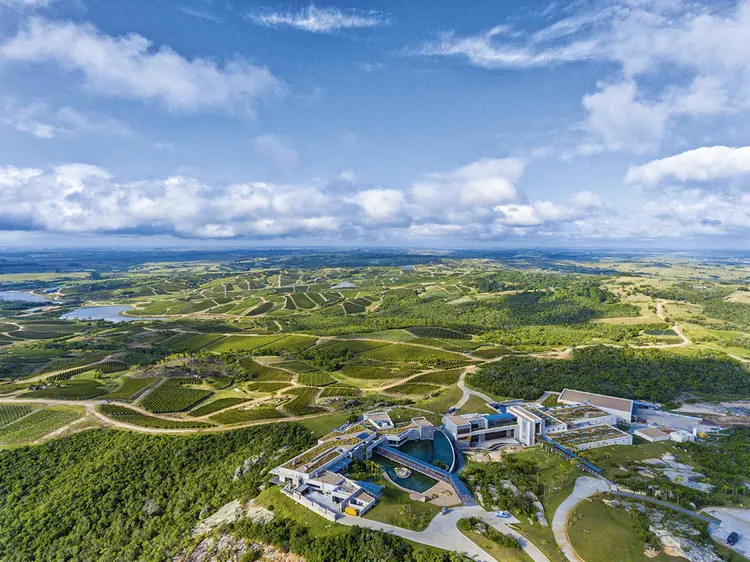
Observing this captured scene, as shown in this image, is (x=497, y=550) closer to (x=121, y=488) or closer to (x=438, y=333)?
(x=121, y=488)

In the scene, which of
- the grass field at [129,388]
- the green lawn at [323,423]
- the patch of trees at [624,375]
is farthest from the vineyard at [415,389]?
the grass field at [129,388]

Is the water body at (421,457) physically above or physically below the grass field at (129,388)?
above

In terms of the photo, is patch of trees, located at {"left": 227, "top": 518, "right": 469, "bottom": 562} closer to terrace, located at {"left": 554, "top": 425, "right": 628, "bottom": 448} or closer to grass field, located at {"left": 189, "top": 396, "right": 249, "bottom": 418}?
terrace, located at {"left": 554, "top": 425, "right": 628, "bottom": 448}

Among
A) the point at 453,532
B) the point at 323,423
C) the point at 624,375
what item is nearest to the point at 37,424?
the point at 323,423

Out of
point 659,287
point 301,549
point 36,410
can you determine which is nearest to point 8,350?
point 36,410

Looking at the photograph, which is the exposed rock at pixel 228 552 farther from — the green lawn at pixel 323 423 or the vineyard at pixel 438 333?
the vineyard at pixel 438 333

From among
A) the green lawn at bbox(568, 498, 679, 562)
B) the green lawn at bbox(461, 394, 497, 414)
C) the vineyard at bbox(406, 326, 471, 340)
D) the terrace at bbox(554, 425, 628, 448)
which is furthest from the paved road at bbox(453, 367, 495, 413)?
the vineyard at bbox(406, 326, 471, 340)
